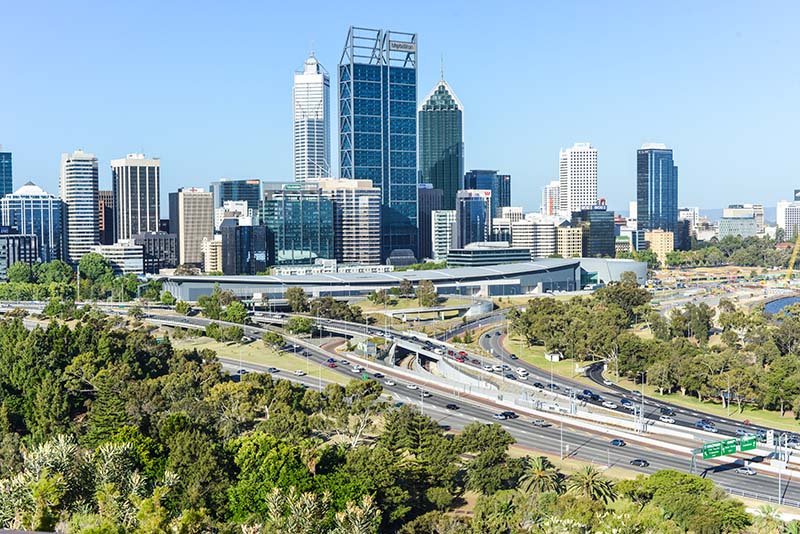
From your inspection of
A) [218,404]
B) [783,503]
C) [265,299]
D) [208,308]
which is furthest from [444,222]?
[783,503]

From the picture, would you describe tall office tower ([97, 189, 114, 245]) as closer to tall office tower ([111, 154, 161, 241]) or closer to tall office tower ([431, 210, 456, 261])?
tall office tower ([111, 154, 161, 241])

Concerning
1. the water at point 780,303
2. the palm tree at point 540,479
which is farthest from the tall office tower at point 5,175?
the palm tree at point 540,479

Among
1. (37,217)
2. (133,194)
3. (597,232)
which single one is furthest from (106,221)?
(597,232)

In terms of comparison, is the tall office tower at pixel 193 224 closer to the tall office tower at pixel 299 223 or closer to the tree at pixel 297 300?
the tall office tower at pixel 299 223

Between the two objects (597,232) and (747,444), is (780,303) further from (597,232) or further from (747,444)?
(747,444)

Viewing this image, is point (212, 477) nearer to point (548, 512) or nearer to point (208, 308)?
point (548, 512)

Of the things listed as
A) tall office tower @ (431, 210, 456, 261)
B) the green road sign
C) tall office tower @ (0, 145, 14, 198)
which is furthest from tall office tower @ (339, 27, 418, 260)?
the green road sign
